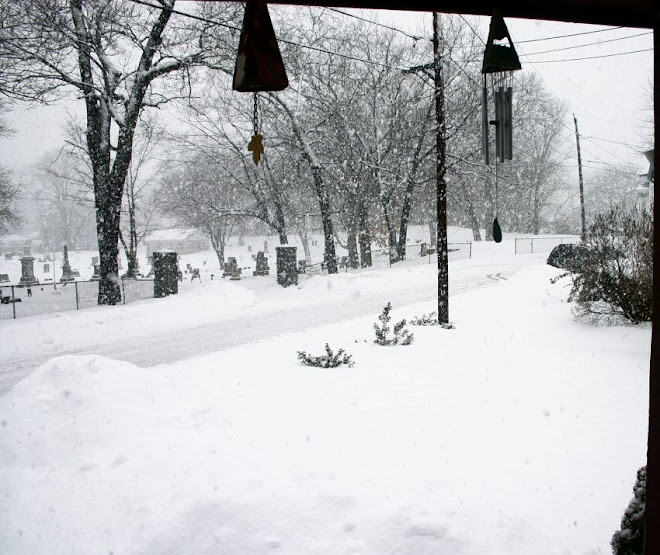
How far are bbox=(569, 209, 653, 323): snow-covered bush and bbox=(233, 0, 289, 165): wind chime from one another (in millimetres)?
8189

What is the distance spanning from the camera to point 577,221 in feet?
205

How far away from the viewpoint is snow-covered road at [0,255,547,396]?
10.0 meters

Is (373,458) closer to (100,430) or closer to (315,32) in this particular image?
(100,430)

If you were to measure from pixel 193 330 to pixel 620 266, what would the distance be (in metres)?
9.62

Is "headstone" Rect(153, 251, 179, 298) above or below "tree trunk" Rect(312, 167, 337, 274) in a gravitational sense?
below

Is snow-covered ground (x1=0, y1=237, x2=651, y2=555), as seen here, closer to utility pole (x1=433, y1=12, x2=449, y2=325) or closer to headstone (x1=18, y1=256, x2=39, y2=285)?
utility pole (x1=433, y1=12, x2=449, y2=325)

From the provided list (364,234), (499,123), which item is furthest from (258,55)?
(364,234)

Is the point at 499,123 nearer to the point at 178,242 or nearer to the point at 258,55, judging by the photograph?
the point at 258,55

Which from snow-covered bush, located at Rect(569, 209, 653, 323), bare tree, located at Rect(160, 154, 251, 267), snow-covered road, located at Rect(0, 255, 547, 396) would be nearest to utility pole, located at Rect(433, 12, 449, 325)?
snow-covered bush, located at Rect(569, 209, 653, 323)

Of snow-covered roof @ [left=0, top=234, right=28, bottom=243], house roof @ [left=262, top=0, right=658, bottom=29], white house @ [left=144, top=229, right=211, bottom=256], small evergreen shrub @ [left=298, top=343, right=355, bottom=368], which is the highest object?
snow-covered roof @ [left=0, top=234, right=28, bottom=243]

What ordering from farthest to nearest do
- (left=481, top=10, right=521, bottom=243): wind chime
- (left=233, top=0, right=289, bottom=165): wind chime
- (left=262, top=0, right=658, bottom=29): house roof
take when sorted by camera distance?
1. (left=481, top=10, right=521, bottom=243): wind chime
2. (left=233, top=0, right=289, bottom=165): wind chime
3. (left=262, top=0, right=658, bottom=29): house roof

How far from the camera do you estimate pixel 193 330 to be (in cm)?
1255

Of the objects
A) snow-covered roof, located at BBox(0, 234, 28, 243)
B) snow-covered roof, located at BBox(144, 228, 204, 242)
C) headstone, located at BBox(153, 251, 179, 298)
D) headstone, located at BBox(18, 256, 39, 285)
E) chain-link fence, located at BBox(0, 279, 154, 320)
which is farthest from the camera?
snow-covered roof, located at BBox(144, 228, 204, 242)

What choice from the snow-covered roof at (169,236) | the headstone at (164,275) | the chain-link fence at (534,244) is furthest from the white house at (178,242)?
the headstone at (164,275)
